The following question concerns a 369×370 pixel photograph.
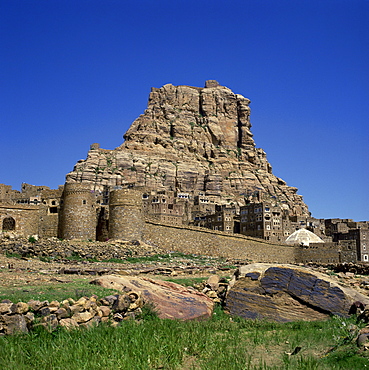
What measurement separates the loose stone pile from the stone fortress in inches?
982

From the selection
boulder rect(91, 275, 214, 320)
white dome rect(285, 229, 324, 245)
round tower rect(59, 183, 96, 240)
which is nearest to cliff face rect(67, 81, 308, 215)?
white dome rect(285, 229, 324, 245)

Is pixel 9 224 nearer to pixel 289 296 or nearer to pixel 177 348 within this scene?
pixel 289 296

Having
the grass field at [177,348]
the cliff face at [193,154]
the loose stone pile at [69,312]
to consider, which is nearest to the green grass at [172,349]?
the grass field at [177,348]

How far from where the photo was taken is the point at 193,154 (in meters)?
156

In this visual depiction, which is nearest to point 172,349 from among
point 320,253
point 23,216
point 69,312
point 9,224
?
point 69,312

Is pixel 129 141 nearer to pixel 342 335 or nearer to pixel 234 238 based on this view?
pixel 234 238

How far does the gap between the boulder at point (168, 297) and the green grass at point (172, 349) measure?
4.71 ft

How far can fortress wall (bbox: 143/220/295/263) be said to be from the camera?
41.5 m

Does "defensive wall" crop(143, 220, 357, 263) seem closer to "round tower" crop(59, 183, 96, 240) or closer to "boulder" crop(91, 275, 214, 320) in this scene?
"round tower" crop(59, 183, 96, 240)

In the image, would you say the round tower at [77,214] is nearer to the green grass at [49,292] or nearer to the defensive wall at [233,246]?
the defensive wall at [233,246]

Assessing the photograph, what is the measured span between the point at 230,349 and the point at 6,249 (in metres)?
21.0

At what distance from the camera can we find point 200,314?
538 inches

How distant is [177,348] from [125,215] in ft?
92.9

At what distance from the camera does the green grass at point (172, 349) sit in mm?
8641
